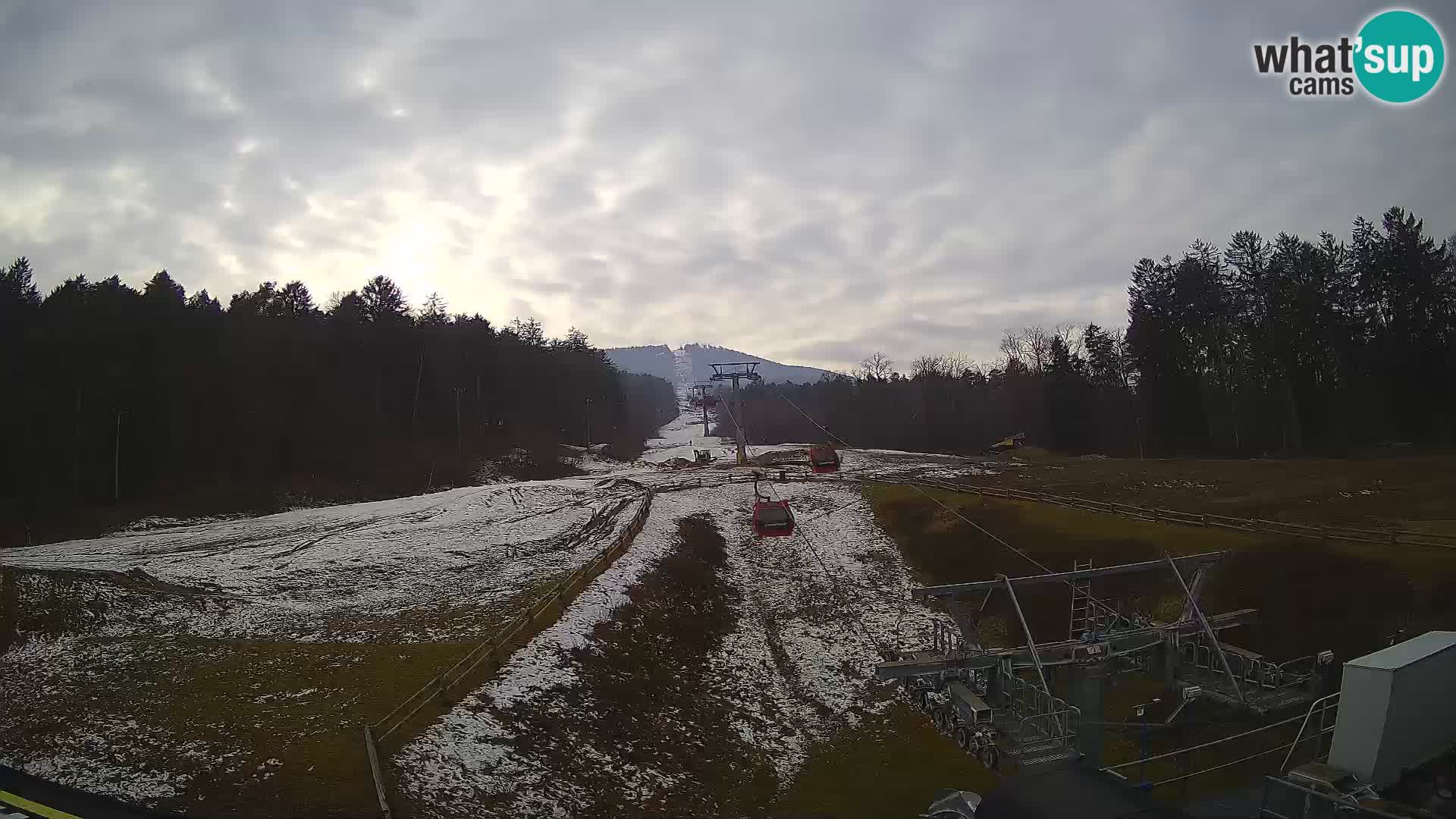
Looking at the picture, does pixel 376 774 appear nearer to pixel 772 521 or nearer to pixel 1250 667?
pixel 772 521

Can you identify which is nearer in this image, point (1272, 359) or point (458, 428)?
point (1272, 359)

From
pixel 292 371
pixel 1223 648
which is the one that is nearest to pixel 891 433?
pixel 292 371

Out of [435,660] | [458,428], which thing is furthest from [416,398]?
[435,660]

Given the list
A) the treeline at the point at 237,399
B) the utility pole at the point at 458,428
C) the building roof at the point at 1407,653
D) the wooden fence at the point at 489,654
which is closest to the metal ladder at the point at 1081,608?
the building roof at the point at 1407,653

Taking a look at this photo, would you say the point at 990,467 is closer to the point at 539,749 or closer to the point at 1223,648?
the point at 1223,648

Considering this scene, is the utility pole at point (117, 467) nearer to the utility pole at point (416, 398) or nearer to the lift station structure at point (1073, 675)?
the utility pole at point (416, 398)

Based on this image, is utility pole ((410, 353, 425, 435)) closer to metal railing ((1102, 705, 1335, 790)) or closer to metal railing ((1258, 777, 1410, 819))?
metal railing ((1102, 705, 1335, 790))

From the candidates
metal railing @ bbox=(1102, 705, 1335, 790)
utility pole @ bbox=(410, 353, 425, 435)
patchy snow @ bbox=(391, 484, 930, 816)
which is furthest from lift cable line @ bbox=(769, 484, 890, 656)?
utility pole @ bbox=(410, 353, 425, 435)
